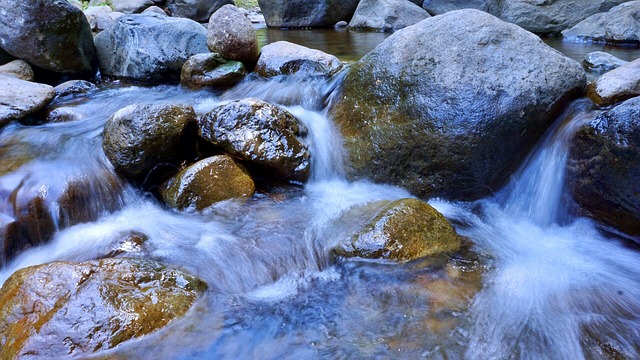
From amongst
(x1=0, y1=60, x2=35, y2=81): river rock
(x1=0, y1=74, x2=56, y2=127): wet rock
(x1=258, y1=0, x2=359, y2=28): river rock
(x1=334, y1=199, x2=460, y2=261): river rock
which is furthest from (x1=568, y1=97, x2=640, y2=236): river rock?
(x1=258, y1=0, x2=359, y2=28): river rock

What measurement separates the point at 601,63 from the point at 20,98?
822 centimetres

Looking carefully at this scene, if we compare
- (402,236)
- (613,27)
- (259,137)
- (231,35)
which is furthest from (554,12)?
(402,236)

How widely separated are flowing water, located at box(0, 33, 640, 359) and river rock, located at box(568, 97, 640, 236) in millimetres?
147

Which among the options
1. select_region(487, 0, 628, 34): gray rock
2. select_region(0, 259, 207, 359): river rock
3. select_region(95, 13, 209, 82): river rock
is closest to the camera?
select_region(0, 259, 207, 359): river rock

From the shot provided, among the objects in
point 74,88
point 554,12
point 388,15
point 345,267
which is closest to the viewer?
point 345,267

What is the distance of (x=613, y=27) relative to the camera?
30.4 feet

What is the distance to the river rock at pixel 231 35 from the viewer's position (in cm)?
632

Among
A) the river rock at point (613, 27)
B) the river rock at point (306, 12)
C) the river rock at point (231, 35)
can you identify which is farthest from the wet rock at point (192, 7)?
the river rock at point (613, 27)

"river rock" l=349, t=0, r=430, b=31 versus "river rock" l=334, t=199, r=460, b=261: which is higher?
"river rock" l=349, t=0, r=430, b=31

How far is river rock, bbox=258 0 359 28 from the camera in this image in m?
15.0

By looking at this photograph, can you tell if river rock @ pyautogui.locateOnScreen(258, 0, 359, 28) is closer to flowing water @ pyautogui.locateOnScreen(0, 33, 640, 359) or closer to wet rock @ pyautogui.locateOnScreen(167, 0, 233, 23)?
wet rock @ pyautogui.locateOnScreen(167, 0, 233, 23)

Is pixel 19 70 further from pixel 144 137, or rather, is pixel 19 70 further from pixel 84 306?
pixel 84 306

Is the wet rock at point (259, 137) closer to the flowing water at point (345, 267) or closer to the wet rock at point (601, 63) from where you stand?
the flowing water at point (345, 267)

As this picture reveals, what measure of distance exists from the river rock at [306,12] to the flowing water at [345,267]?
37.1 feet
